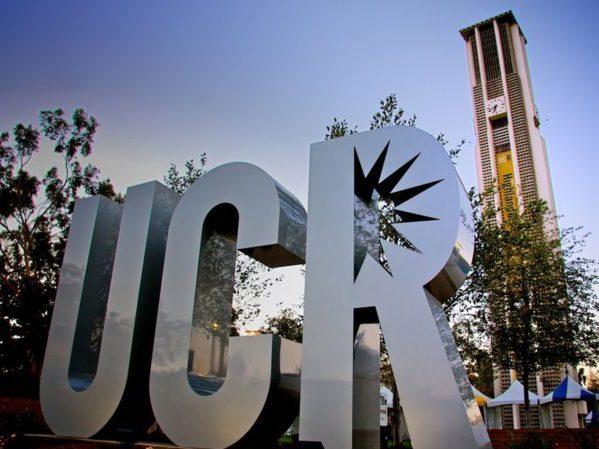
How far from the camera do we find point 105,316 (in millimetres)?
9789

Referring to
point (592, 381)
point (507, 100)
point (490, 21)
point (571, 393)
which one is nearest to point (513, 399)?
point (571, 393)

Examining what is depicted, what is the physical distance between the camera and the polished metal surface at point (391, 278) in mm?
6086

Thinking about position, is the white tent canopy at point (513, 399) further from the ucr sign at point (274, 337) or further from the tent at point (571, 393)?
the ucr sign at point (274, 337)

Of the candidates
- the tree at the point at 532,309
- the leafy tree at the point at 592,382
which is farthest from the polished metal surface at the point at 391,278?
the leafy tree at the point at 592,382

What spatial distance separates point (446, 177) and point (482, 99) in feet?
183

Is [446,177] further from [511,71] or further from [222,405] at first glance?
[511,71]

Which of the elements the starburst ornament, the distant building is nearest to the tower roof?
the distant building

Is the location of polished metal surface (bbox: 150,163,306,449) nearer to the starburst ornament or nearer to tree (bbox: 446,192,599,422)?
the starburst ornament

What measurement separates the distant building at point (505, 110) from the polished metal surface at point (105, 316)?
42.1 meters

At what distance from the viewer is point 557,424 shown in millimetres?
37938

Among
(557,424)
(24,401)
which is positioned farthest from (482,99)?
(24,401)

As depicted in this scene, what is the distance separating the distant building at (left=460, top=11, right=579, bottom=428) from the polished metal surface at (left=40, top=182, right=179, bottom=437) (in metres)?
42.1

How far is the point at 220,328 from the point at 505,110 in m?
53.4

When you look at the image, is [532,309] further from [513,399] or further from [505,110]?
[505,110]
